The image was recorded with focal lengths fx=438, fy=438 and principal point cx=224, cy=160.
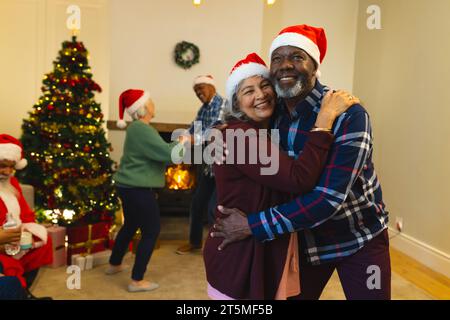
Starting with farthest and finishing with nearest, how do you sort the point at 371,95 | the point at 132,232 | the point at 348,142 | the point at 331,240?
the point at 371,95
the point at 132,232
the point at 331,240
the point at 348,142

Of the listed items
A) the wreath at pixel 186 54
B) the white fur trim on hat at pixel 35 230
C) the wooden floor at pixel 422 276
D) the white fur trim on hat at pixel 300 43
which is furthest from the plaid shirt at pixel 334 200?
the wreath at pixel 186 54

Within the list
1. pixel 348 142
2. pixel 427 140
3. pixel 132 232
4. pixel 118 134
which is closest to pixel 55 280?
pixel 132 232

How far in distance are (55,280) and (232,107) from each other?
221cm

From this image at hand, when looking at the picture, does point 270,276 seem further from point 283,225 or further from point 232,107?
point 232,107

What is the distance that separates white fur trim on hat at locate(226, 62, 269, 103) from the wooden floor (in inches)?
88.7

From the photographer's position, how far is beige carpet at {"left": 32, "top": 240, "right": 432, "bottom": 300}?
279cm

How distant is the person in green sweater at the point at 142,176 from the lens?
2795 mm

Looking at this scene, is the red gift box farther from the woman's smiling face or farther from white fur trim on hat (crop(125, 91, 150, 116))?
the woman's smiling face

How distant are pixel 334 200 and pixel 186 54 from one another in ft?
12.8

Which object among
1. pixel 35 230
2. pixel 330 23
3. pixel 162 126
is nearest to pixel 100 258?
pixel 35 230

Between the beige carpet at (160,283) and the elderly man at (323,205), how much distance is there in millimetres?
1529

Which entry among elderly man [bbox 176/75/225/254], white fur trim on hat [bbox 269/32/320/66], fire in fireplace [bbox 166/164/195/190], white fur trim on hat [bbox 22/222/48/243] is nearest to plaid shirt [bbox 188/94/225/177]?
elderly man [bbox 176/75/225/254]

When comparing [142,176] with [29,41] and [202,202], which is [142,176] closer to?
[202,202]

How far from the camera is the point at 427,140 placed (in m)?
3.68
